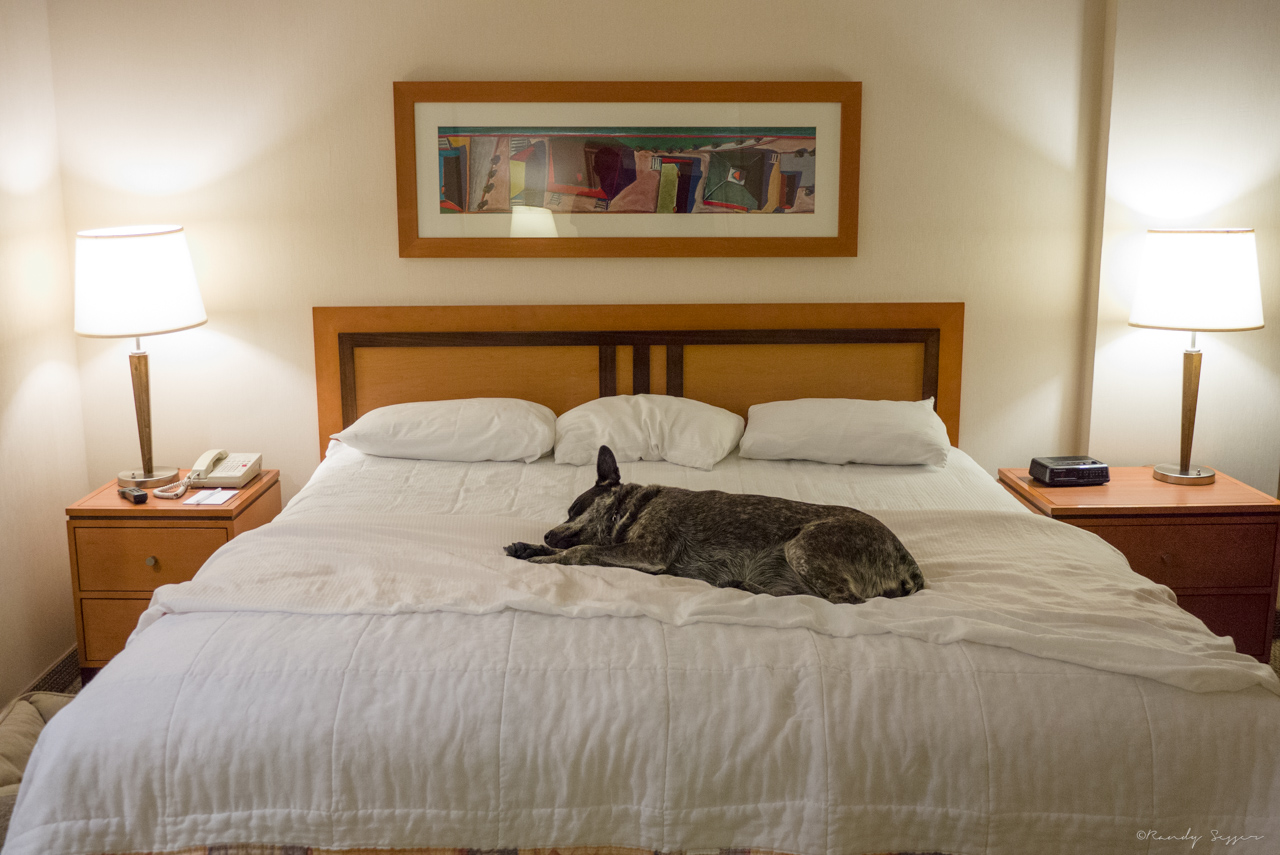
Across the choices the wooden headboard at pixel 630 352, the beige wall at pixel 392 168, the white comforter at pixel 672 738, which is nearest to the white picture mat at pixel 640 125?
the beige wall at pixel 392 168

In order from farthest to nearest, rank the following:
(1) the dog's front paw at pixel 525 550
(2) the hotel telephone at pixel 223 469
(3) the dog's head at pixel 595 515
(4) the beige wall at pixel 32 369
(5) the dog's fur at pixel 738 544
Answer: (2) the hotel telephone at pixel 223 469, (4) the beige wall at pixel 32 369, (3) the dog's head at pixel 595 515, (1) the dog's front paw at pixel 525 550, (5) the dog's fur at pixel 738 544

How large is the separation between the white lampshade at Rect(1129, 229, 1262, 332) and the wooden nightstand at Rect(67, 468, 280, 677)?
3.27 m

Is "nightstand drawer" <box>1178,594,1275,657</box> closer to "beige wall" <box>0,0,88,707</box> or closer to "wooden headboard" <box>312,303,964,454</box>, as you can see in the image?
"wooden headboard" <box>312,303,964,454</box>

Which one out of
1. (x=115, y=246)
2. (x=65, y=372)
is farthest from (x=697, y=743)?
(x=65, y=372)

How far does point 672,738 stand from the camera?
176 cm

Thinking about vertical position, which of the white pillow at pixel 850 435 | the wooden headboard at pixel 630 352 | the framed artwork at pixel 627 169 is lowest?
the white pillow at pixel 850 435

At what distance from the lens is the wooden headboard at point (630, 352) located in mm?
3771

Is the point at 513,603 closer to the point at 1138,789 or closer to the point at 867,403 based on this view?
the point at 1138,789

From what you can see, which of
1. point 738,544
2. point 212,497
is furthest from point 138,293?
point 738,544

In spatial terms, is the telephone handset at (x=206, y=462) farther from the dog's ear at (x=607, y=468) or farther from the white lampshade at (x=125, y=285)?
the dog's ear at (x=607, y=468)

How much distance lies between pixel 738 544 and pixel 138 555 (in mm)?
2078

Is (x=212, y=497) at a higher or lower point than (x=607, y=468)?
lower

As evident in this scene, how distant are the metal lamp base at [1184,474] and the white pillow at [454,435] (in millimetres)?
2180

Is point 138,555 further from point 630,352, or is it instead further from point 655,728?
point 655,728
